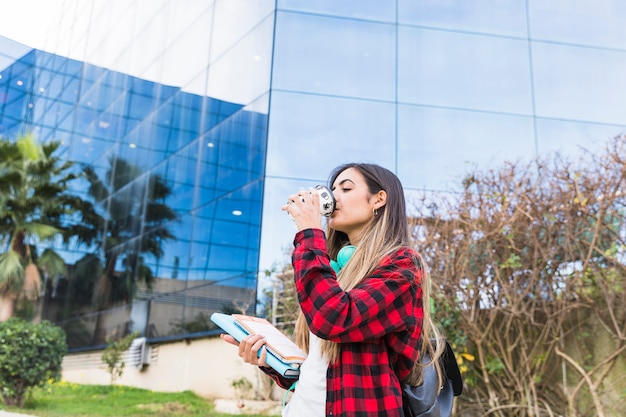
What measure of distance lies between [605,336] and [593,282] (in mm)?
573

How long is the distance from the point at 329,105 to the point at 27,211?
8.08 meters

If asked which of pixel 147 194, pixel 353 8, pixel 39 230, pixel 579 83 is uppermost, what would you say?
pixel 353 8

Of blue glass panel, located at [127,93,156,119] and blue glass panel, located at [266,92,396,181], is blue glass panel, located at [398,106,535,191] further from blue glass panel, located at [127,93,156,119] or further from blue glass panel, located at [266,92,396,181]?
blue glass panel, located at [127,93,156,119]

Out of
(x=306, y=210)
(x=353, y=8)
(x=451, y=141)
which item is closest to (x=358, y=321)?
(x=306, y=210)

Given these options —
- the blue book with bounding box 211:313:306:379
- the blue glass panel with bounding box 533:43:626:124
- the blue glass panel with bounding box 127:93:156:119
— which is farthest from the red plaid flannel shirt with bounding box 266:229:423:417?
the blue glass panel with bounding box 127:93:156:119

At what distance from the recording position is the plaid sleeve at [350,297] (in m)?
1.34

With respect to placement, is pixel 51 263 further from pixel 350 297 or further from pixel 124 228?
pixel 350 297

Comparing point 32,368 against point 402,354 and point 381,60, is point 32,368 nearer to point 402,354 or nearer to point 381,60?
point 381,60

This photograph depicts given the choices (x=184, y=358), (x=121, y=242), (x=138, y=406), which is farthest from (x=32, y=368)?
(x=121, y=242)

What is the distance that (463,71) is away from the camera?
1009 cm

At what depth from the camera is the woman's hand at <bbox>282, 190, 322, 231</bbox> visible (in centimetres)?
149

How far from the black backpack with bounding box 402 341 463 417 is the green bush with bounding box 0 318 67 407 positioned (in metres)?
7.77

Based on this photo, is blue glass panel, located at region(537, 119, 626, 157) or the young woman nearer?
the young woman

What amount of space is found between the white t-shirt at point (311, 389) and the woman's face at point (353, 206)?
1.14 ft
